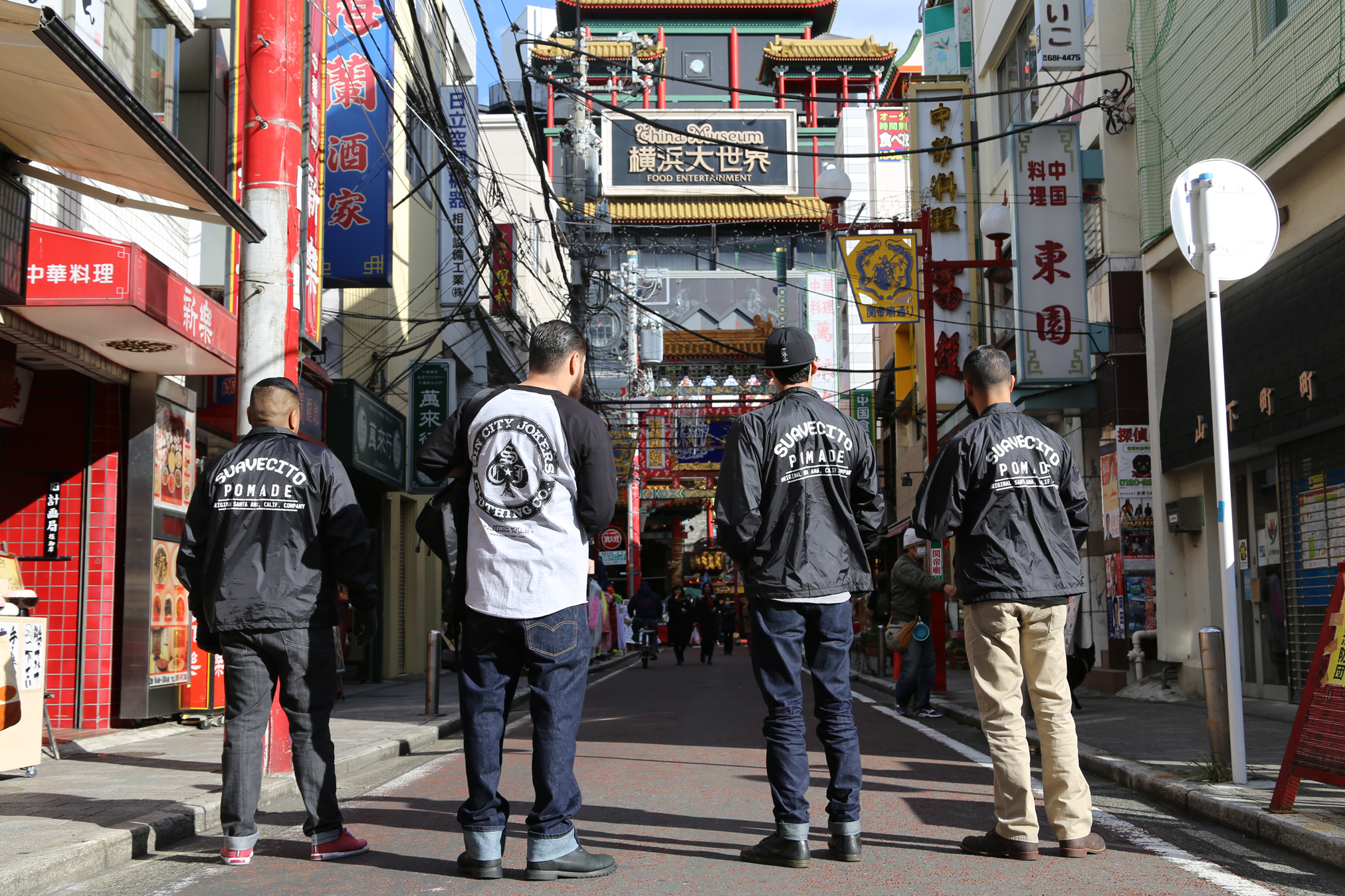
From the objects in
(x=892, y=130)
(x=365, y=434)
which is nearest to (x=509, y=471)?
(x=365, y=434)

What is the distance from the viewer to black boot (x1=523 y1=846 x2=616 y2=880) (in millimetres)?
4531

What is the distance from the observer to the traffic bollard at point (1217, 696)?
263 inches

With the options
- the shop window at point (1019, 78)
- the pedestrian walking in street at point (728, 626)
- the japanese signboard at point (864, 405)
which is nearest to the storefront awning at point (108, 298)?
the shop window at point (1019, 78)

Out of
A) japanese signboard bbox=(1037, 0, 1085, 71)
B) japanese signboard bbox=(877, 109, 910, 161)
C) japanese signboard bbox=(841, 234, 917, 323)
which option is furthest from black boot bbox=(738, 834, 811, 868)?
japanese signboard bbox=(877, 109, 910, 161)

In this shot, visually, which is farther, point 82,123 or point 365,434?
point 365,434

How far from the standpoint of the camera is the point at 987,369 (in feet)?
18.1

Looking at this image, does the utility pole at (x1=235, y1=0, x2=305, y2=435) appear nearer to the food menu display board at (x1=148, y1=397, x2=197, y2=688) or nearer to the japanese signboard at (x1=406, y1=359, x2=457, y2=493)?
the food menu display board at (x1=148, y1=397, x2=197, y2=688)

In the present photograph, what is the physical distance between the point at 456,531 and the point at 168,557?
306 inches

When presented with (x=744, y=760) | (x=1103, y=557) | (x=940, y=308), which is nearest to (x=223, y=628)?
(x=744, y=760)

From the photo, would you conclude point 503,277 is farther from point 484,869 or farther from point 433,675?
point 484,869

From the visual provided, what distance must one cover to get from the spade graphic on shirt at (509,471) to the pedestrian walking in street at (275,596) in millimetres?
964

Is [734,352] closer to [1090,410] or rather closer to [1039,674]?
[1090,410]

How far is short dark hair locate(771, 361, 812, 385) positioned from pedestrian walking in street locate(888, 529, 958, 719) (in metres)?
6.89

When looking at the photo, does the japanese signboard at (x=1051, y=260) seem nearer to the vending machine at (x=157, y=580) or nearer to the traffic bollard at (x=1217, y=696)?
the traffic bollard at (x=1217, y=696)
